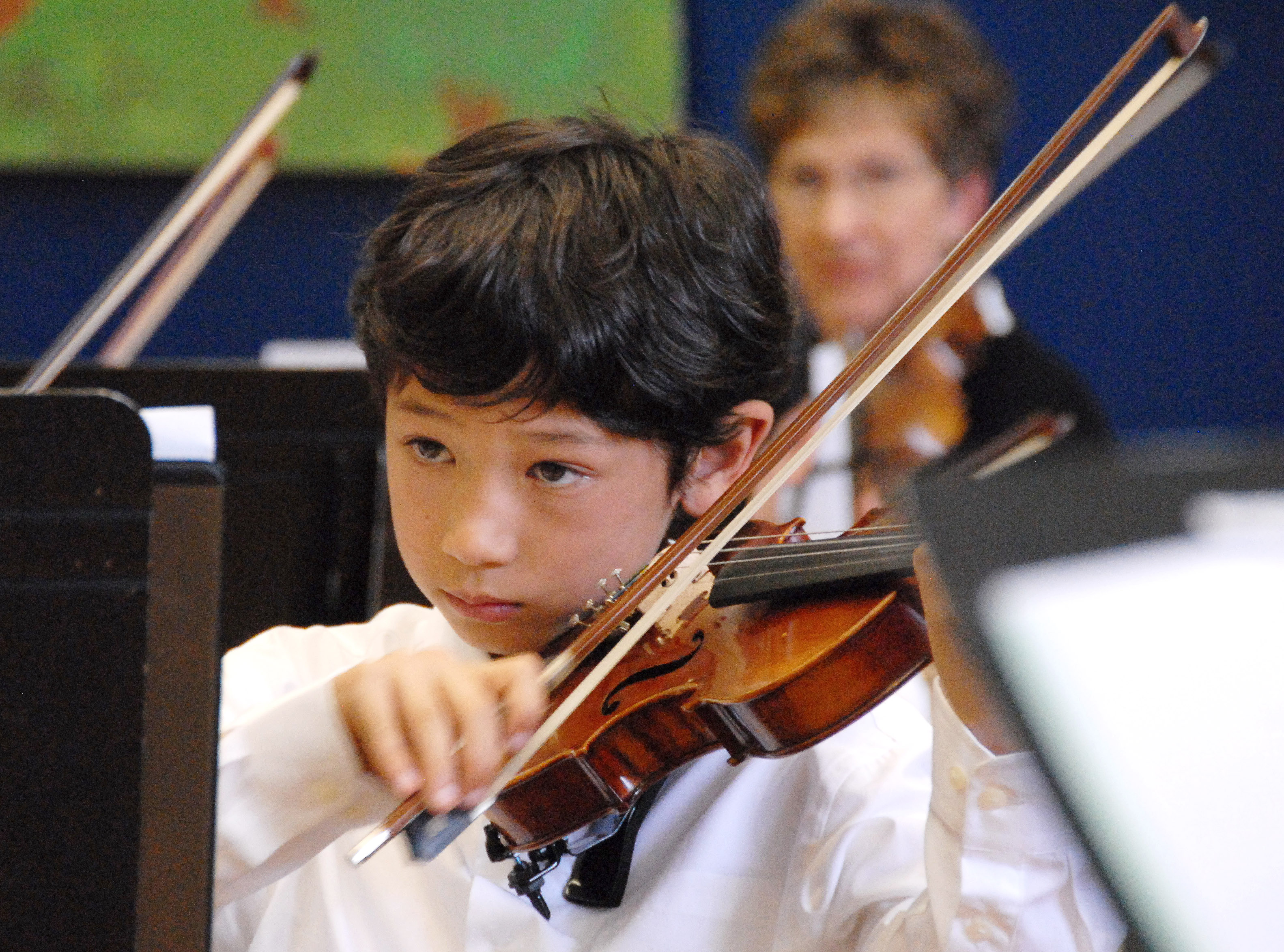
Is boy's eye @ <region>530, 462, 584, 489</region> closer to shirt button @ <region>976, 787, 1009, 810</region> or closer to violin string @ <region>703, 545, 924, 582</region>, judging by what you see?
violin string @ <region>703, 545, 924, 582</region>

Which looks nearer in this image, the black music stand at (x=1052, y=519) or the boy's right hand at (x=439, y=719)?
the black music stand at (x=1052, y=519)

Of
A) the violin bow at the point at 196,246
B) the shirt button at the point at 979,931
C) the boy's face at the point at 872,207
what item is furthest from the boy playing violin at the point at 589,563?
the boy's face at the point at 872,207

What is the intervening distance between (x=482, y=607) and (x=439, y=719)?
0.18m

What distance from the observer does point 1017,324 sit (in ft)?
5.11

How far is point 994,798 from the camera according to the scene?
1.89ft

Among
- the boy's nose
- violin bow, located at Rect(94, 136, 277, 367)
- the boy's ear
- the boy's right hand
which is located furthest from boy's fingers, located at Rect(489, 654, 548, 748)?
violin bow, located at Rect(94, 136, 277, 367)

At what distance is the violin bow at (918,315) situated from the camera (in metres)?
0.65

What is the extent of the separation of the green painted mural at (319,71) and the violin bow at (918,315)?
1.38 metres

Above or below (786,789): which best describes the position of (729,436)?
above

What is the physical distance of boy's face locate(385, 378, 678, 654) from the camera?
687 mm

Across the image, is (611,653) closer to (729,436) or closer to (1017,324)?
(729,436)

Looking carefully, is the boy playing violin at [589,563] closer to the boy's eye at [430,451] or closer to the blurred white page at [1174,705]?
the boy's eye at [430,451]

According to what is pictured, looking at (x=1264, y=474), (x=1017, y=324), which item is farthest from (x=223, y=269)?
(x=1264, y=474)

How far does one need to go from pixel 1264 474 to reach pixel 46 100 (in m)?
2.09
